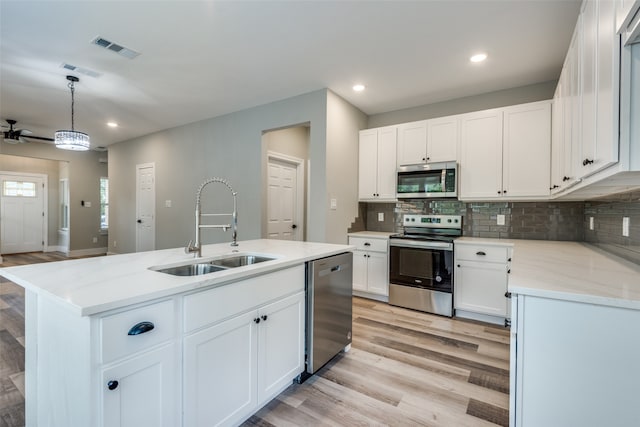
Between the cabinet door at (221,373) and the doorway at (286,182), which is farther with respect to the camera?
the doorway at (286,182)

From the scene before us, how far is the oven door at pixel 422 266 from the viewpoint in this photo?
3242 millimetres

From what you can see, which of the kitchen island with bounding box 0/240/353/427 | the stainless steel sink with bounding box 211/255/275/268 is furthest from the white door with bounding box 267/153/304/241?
the kitchen island with bounding box 0/240/353/427

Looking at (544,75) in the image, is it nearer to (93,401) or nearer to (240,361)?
(240,361)

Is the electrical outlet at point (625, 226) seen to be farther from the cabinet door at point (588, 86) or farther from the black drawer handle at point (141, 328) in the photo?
the black drawer handle at point (141, 328)

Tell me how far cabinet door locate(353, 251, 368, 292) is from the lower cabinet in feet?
6.45

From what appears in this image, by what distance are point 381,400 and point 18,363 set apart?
2.75 m

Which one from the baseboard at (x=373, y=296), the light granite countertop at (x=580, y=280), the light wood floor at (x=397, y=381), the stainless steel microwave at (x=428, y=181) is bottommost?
the light wood floor at (x=397, y=381)

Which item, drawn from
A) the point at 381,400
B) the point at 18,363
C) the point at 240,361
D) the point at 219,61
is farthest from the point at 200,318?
the point at 219,61

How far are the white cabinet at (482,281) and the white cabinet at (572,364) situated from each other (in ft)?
6.55

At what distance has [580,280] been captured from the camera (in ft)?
4.27

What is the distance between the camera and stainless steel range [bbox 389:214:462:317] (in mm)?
3254

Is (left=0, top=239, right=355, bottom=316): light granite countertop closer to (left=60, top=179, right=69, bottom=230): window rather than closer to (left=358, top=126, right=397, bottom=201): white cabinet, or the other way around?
(left=358, top=126, right=397, bottom=201): white cabinet

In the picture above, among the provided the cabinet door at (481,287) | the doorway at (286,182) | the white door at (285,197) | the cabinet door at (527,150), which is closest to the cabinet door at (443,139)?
the cabinet door at (527,150)

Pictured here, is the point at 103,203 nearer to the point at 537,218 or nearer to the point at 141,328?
the point at 141,328
